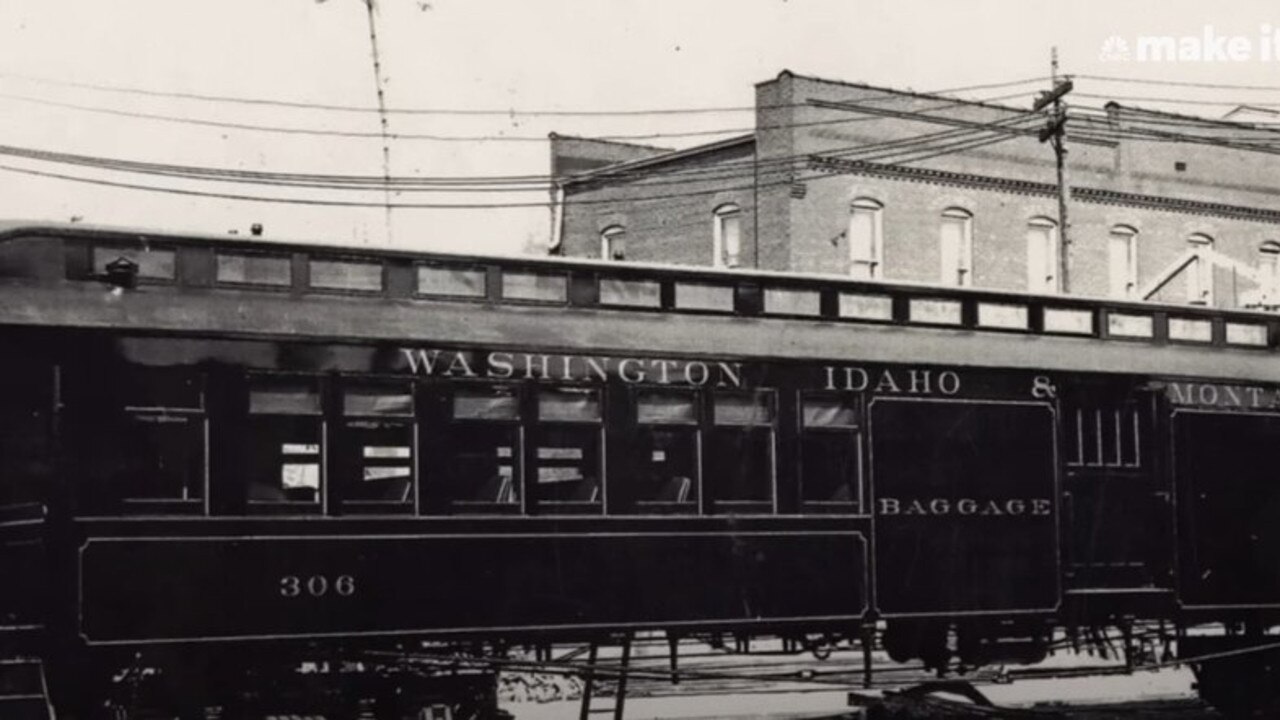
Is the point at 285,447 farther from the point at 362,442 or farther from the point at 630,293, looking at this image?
the point at 630,293

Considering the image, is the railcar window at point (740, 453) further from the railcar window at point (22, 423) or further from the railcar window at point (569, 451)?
the railcar window at point (22, 423)

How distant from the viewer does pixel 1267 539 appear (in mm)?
14188

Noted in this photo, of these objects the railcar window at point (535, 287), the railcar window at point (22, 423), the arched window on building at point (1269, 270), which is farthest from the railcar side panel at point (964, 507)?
the arched window on building at point (1269, 270)

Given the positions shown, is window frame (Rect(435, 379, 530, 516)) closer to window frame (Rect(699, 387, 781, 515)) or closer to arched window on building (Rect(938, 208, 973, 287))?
window frame (Rect(699, 387, 781, 515))

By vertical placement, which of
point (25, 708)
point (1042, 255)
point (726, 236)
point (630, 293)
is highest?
point (726, 236)

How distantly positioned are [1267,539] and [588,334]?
6847 mm

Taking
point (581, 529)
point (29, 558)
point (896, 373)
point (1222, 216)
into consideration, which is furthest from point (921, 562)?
point (1222, 216)

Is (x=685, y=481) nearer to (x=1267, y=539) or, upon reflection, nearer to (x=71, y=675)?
(x=71, y=675)

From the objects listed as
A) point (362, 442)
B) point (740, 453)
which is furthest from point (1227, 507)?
point (362, 442)

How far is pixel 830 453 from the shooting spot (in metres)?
12.3

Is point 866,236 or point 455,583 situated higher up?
point 866,236

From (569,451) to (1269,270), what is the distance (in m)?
26.1

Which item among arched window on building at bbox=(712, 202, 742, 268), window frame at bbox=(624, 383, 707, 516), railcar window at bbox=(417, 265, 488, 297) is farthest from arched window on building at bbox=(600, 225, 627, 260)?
railcar window at bbox=(417, 265, 488, 297)

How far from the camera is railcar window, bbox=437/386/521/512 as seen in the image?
10961mm
